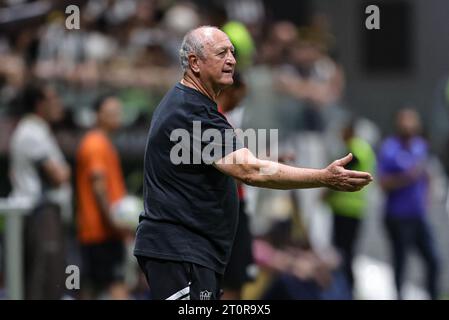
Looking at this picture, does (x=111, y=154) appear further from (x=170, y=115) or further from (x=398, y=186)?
(x=170, y=115)

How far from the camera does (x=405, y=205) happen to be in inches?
529

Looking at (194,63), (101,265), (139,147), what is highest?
(194,63)

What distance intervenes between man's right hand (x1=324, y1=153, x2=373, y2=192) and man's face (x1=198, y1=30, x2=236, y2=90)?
875mm

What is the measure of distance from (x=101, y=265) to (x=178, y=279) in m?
4.97

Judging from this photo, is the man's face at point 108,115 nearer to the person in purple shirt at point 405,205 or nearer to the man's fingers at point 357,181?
the person in purple shirt at point 405,205

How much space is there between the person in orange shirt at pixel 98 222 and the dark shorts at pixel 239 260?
2.61 meters

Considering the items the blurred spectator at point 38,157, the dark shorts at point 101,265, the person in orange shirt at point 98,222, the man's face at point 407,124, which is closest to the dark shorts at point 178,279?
the blurred spectator at point 38,157

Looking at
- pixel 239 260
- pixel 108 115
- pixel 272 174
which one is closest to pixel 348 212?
pixel 108 115

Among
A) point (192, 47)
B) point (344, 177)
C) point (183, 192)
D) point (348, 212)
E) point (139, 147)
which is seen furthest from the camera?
point (139, 147)

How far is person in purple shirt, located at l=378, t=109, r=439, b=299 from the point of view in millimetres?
13414

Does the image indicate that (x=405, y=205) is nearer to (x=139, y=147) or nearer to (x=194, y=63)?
(x=139, y=147)

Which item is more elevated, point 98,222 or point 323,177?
point 323,177

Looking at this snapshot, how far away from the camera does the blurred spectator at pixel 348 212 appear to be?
1331cm
